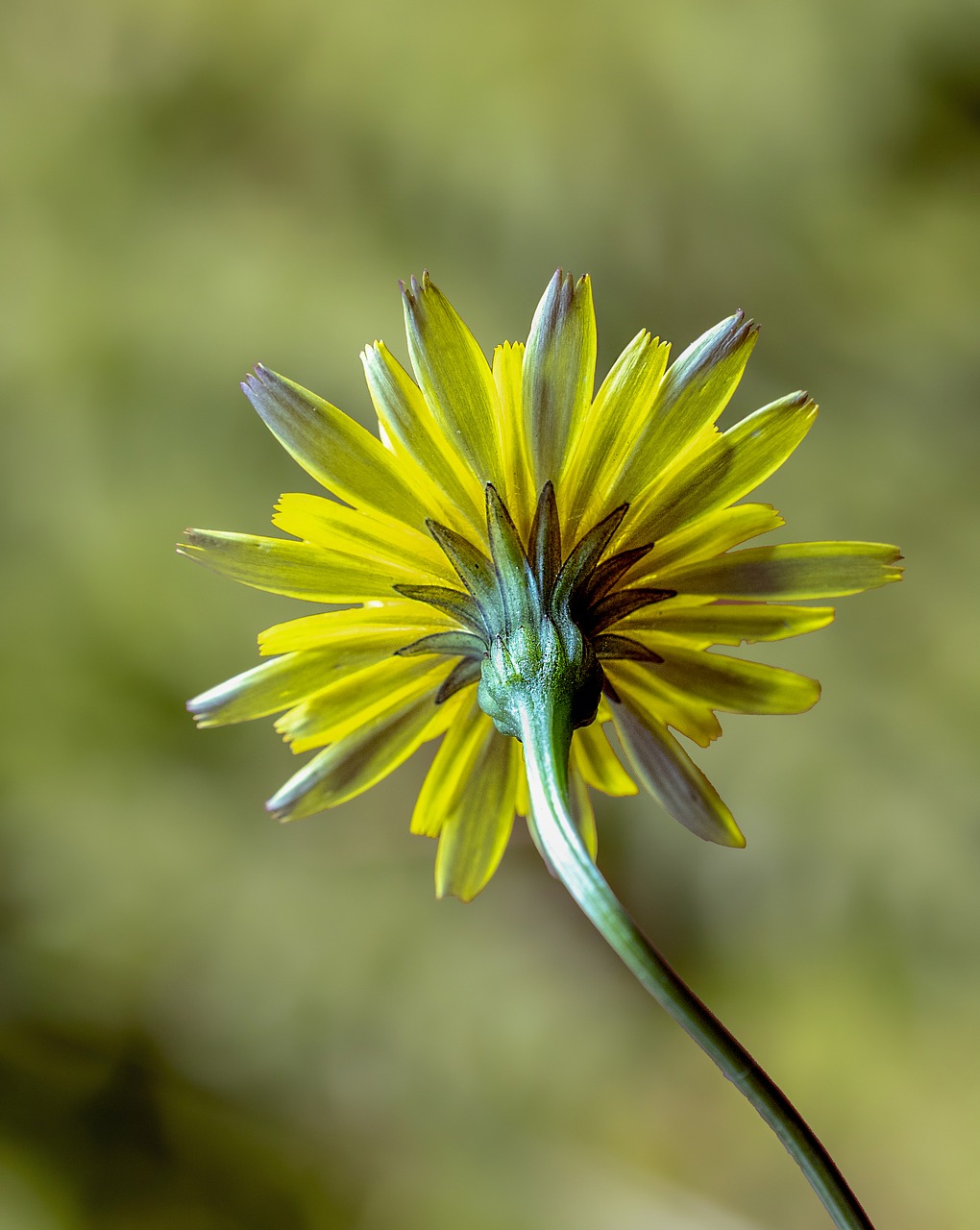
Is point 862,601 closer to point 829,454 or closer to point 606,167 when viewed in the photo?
point 829,454

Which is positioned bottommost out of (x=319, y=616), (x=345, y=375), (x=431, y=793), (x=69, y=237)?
(x=431, y=793)

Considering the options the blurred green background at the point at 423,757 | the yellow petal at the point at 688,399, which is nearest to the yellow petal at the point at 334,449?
the yellow petal at the point at 688,399

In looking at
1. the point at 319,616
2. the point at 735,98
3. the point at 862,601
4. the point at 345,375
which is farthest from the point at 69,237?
the point at 862,601

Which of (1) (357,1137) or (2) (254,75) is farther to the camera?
(2) (254,75)

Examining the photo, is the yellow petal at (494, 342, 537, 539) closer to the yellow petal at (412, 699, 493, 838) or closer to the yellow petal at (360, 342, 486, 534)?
the yellow petal at (360, 342, 486, 534)

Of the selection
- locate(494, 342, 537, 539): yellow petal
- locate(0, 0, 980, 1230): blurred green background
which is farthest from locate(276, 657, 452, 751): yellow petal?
locate(0, 0, 980, 1230): blurred green background

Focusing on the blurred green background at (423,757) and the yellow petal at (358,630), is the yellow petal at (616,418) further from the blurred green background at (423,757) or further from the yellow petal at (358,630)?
the blurred green background at (423,757)
